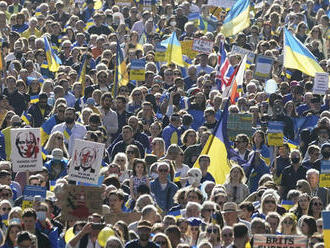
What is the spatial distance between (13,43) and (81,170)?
11004mm

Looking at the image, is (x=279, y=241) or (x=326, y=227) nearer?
(x=279, y=241)

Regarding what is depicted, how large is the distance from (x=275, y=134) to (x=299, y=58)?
4.53m

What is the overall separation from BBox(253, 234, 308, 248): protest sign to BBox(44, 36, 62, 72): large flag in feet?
44.4

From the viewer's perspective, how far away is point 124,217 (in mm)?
17953

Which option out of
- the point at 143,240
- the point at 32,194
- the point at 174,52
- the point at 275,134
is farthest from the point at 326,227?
the point at 174,52

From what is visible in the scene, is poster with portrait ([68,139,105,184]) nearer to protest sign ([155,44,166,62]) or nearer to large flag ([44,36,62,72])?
large flag ([44,36,62,72])

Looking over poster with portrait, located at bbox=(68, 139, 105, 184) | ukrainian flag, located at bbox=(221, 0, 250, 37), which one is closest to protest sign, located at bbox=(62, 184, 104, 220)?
poster with portrait, located at bbox=(68, 139, 105, 184)

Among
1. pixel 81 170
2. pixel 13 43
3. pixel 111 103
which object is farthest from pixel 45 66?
pixel 81 170

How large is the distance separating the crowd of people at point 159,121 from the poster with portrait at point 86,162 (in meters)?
0.21

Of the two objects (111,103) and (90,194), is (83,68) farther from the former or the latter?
(90,194)

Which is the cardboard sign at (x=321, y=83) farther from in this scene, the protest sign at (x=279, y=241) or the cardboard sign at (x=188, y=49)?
the protest sign at (x=279, y=241)

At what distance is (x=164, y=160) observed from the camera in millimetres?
21250

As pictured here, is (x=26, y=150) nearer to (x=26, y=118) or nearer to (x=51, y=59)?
(x=26, y=118)

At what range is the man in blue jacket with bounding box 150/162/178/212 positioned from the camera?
2005 centimetres
